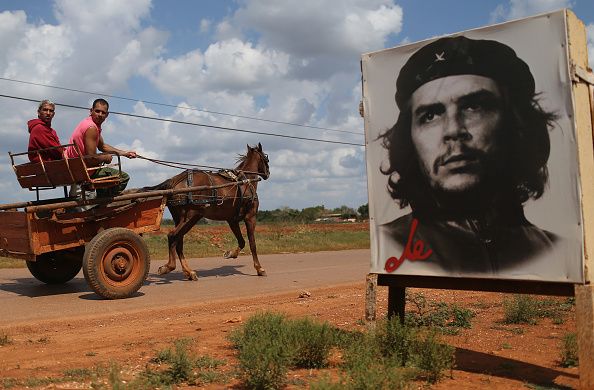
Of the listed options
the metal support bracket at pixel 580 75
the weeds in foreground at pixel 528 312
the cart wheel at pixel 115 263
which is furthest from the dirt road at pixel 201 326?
the metal support bracket at pixel 580 75

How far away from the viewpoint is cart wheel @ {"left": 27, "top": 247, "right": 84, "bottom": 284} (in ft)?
35.7

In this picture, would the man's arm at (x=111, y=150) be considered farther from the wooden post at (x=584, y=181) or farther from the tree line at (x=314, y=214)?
the tree line at (x=314, y=214)

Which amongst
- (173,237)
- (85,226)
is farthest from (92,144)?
(173,237)

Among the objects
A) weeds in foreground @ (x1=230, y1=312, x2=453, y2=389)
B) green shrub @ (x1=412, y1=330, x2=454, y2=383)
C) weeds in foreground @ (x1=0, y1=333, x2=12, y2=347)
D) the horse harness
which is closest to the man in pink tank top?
the horse harness

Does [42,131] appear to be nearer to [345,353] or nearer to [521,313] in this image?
[345,353]

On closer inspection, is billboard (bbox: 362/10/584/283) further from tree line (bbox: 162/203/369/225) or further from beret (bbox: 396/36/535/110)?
tree line (bbox: 162/203/369/225)

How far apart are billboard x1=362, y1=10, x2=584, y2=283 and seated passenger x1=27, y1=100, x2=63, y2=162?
5639mm

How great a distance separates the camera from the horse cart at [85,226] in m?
9.23

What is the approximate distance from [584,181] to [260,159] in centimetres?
1047

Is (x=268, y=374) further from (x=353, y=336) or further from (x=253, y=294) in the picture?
(x=253, y=294)

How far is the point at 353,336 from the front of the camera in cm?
619

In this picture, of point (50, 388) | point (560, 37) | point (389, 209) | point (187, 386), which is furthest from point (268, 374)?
point (560, 37)

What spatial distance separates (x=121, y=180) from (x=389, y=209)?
18.2ft
